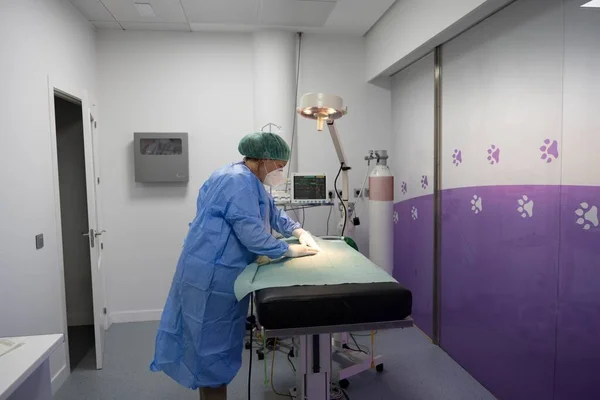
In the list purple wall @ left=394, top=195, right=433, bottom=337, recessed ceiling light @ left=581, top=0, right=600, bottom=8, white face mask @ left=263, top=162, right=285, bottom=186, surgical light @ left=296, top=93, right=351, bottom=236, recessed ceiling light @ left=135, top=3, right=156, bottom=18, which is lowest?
purple wall @ left=394, top=195, right=433, bottom=337

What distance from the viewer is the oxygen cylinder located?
272 centimetres

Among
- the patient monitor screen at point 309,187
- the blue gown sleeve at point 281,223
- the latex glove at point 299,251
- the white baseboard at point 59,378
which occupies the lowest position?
the white baseboard at point 59,378

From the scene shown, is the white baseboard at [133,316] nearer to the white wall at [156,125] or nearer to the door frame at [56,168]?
the white wall at [156,125]

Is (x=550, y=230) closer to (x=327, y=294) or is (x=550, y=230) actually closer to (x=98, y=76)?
(x=327, y=294)

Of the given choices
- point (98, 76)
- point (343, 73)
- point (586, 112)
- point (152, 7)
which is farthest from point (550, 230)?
point (98, 76)

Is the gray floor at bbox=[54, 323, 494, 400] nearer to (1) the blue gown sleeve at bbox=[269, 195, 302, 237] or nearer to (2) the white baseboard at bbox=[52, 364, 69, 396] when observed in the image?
(2) the white baseboard at bbox=[52, 364, 69, 396]

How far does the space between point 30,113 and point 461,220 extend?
2.73m

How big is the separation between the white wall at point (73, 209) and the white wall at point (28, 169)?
2.68ft

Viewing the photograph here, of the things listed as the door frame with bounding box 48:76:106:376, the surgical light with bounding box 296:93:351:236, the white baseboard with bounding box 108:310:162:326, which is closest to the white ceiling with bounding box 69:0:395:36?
the door frame with bounding box 48:76:106:376

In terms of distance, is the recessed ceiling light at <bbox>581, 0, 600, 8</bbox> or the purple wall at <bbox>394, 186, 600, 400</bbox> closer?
the recessed ceiling light at <bbox>581, 0, 600, 8</bbox>

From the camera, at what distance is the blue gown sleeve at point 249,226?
1623 millimetres

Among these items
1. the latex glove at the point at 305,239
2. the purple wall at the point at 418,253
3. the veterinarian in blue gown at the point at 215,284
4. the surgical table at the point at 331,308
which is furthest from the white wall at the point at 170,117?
the surgical table at the point at 331,308

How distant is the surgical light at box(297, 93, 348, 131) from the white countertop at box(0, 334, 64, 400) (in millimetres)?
1521

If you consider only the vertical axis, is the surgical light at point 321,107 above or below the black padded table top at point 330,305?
above
